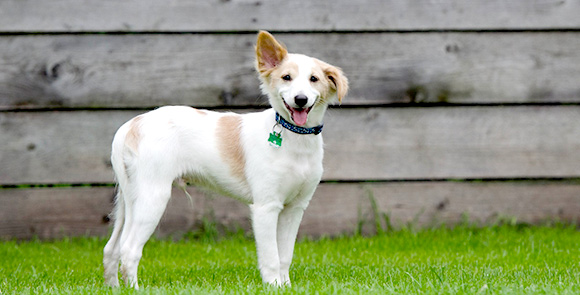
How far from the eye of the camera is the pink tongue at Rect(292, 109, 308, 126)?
3152 millimetres

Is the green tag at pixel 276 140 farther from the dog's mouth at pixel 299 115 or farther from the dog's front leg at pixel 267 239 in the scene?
the dog's front leg at pixel 267 239

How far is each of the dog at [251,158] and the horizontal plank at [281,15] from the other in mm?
1618

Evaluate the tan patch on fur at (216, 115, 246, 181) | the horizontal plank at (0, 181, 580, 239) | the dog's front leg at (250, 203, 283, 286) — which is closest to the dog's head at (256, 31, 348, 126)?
the tan patch on fur at (216, 115, 246, 181)

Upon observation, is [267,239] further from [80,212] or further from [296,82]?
[80,212]

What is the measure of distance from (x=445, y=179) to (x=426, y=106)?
21.1 inches

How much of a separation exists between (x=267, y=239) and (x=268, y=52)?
0.87m

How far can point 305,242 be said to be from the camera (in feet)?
16.0

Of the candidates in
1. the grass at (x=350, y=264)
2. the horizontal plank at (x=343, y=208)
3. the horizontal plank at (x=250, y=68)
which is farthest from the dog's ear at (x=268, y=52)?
the horizontal plank at (x=343, y=208)

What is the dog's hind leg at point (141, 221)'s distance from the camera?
126 inches

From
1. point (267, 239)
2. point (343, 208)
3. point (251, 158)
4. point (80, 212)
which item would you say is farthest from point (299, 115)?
point (80, 212)

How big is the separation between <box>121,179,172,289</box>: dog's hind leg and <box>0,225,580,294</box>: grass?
164 mm

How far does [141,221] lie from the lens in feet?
10.5

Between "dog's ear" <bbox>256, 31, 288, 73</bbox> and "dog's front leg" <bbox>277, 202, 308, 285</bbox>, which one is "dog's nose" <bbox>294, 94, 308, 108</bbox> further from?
"dog's front leg" <bbox>277, 202, 308, 285</bbox>

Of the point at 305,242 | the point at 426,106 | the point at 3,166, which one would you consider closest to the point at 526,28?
the point at 426,106
